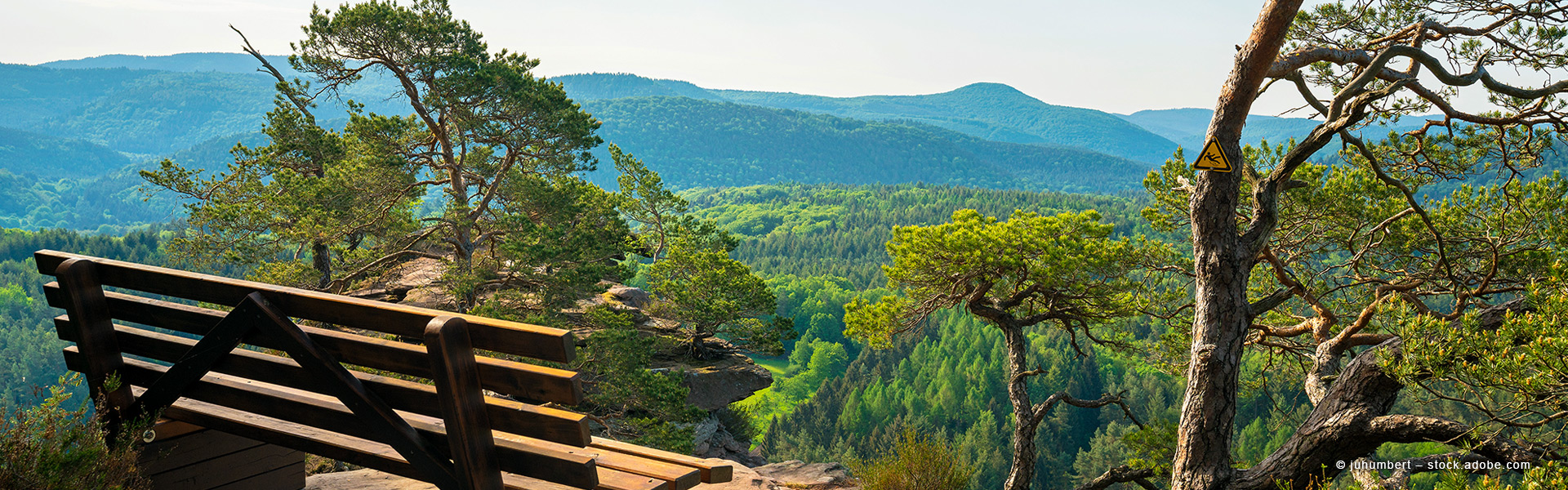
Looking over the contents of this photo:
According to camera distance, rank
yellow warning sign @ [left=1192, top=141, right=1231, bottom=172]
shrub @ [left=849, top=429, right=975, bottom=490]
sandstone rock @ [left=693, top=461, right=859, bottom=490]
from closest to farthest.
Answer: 1. yellow warning sign @ [left=1192, top=141, right=1231, bottom=172]
2. sandstone rock @ [left=693, top=461, right=859, bottom=490]
3. shrub @ [left=849, top=429, right=975, bottom=490]

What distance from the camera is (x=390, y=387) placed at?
2.60 m

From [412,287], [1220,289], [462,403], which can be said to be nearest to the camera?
[462,403]

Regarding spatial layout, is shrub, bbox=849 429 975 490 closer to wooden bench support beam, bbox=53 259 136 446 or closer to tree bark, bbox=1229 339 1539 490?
tree bark, bbox=1229 339 1539 490

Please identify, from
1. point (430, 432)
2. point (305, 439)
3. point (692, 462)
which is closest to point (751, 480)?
point (692, 462)

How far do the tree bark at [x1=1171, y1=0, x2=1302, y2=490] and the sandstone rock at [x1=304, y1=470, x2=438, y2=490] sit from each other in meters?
5.01

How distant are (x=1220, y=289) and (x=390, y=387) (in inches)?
201

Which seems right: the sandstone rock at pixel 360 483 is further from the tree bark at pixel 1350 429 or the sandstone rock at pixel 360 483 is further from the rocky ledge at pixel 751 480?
the tree bark at pixel 1350 429

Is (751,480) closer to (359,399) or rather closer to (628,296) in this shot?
(359,399)

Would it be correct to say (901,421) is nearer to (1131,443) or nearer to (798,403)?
(798,403)

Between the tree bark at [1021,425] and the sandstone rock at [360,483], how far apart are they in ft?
22.9

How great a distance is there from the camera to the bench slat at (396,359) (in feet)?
7.34

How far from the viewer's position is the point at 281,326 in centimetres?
256

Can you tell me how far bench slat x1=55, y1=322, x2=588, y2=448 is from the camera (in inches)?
92.2

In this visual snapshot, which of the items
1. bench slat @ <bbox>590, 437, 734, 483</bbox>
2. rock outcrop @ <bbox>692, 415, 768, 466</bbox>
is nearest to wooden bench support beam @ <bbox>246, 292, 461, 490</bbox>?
bench slat @ <bbox>590, 437, 734, 483</bbox>
